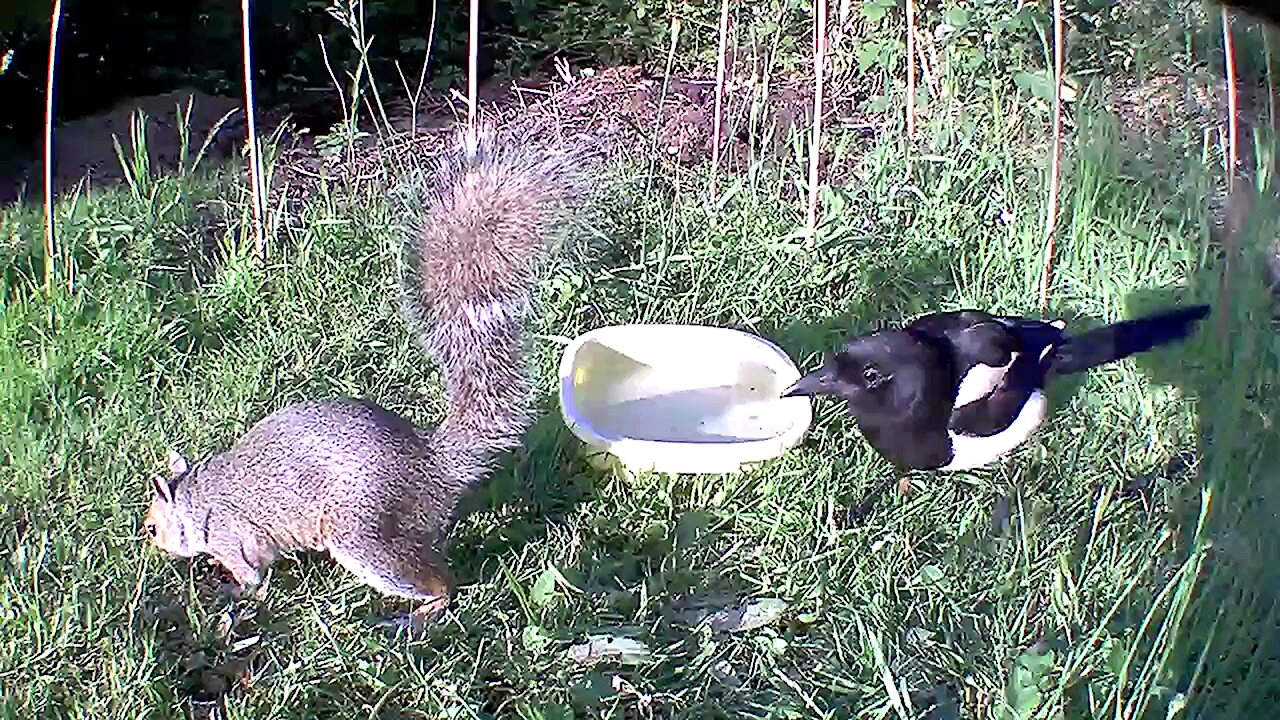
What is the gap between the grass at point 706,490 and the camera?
7.28ft

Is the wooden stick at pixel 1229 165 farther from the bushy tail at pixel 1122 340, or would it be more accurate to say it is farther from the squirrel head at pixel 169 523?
the squirrel head at pixel 169 523

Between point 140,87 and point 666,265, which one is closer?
point 666,265

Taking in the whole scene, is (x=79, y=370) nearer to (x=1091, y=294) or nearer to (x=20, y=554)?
(x=20, y=554)

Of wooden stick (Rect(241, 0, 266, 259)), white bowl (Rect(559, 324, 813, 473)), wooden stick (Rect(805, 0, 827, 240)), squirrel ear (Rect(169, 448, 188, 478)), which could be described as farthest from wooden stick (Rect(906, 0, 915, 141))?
squirrel ear (Rect(169, 448, 188, 478))

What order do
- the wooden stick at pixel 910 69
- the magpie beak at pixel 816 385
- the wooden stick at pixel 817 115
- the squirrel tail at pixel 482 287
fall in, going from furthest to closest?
the wooden stick at pixel 910 69
the wooden stick at pixel 817 115
the magpie beak at pixel 816 385
the squirrel tail at pixel 482 287

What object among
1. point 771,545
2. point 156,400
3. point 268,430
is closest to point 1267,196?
point 771,545

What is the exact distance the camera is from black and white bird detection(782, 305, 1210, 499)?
2.74 meters

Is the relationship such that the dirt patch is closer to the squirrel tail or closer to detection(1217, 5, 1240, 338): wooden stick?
the squirrel tail

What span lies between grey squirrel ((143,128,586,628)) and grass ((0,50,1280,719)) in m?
0.13

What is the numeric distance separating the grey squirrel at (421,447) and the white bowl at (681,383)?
573 mm

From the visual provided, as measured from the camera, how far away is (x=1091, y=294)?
325 cm

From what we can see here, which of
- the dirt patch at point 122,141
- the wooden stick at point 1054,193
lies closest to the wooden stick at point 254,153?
the dirt patch at point 122,141

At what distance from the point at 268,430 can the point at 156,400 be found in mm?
633

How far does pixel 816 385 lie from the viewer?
273 cm
